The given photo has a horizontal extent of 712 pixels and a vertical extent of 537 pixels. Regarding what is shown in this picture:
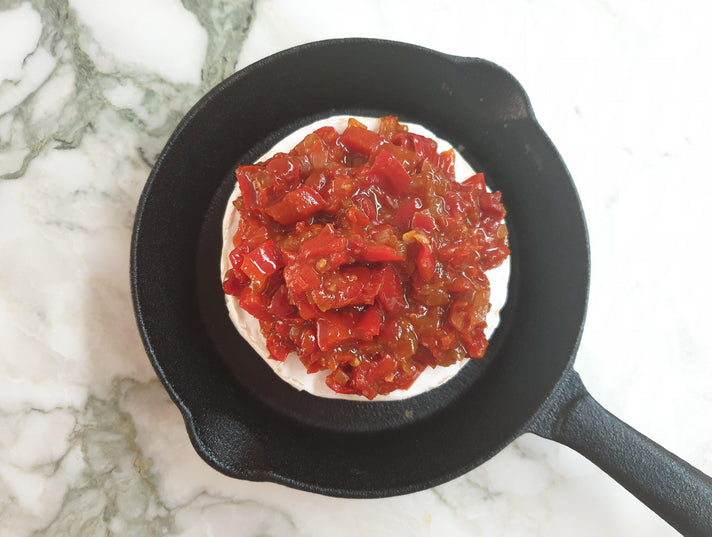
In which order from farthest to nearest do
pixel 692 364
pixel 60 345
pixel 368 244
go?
pixel 692 364
pixel 60 345
pixel 368 244

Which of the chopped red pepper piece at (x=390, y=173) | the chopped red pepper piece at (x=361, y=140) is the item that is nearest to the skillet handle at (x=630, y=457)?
the chopped red pepper piece at (x=390, y=173)

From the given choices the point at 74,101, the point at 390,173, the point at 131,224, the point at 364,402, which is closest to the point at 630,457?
the point at 364,402

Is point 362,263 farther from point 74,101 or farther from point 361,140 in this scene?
point 74,101

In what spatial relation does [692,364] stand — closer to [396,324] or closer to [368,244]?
[396,324]

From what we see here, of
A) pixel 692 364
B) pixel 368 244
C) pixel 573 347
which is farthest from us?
pixel 692 364

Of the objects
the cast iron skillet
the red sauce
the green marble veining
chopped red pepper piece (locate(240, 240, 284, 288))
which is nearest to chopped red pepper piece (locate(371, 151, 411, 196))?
the red sauce

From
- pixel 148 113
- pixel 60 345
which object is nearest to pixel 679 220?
pixel 148 113

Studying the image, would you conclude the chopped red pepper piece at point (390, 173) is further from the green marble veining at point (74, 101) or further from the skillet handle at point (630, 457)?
the green marble veining at point (74, 101)

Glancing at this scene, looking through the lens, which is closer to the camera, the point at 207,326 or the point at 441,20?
the point at 207,326

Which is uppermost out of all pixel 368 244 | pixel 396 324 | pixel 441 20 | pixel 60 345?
pixel 441 20
